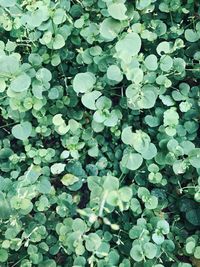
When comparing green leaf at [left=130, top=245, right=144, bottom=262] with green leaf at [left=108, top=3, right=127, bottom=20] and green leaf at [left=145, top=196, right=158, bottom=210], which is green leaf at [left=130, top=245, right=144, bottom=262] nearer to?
green leaf at [left=145, top=196, right=158, bottom=210]

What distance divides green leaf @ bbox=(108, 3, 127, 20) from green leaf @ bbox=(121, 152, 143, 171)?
0.46m

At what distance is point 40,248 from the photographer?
185 centimetres

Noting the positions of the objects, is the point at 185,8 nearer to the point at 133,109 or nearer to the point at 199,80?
the point at 199,80

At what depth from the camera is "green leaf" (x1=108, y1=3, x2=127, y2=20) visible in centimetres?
175

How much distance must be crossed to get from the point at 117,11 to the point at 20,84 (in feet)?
1.33

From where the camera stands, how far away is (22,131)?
1881 mm

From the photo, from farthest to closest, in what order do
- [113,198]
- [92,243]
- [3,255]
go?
[3,255] → [92,243] → [113,198]

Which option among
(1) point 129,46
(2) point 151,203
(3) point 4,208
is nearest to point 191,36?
(1) point 129,46

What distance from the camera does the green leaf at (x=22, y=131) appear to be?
6.15ft

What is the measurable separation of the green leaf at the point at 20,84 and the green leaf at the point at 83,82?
0.53ft

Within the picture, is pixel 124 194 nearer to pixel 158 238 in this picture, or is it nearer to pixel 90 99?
pixel 158 238

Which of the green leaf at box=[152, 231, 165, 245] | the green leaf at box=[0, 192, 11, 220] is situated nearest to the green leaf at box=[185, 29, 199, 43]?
the green leaf at box=[152, 231, 165, 245]

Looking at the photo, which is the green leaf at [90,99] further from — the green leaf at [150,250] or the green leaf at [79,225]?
the green leaf at [150,250]

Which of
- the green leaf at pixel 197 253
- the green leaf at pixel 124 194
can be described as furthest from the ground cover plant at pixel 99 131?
the green leaf at pixel 124 194
